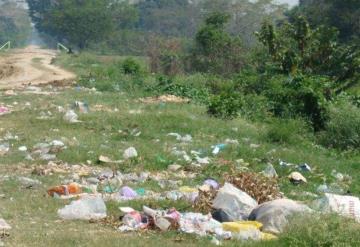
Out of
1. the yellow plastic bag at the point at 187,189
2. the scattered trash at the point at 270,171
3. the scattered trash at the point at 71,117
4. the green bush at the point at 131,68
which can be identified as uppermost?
the yellow plastic bag at the point at 187,189

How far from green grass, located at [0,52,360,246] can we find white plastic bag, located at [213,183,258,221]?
35 centimetres

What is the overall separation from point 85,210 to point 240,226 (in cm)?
134

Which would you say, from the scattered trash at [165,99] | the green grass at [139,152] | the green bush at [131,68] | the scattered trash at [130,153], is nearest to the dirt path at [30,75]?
the green bush at [131,68]

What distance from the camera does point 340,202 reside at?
554 centimetres

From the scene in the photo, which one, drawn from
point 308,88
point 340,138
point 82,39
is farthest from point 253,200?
point 82,39

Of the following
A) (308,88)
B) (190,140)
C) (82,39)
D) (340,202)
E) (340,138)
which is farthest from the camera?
(82,39)

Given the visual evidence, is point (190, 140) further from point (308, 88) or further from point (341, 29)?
point (341, 29)

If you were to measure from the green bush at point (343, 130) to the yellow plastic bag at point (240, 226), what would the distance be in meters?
5.37

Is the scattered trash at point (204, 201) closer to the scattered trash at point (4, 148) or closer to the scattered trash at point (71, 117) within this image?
the scattered trash at point (4, 148)

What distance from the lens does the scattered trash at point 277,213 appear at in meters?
5.08

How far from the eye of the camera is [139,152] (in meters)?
8.62

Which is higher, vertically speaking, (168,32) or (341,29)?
(341,29)

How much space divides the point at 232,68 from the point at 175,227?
19716 mm

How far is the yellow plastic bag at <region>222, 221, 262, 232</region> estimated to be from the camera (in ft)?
16.6
